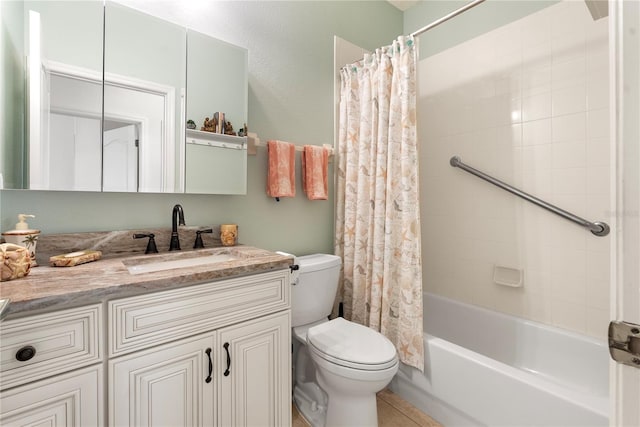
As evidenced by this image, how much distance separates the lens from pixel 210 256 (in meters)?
1.45

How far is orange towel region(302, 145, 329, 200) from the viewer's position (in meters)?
1.86

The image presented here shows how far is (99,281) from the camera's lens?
0.89 m

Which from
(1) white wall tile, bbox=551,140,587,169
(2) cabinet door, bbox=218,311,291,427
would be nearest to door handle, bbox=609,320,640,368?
(2) cabinet door, bbox=218,311,291,427

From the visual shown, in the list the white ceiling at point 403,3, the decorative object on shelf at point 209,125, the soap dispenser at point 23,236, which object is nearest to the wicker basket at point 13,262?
the soap dispenser at point 23,236

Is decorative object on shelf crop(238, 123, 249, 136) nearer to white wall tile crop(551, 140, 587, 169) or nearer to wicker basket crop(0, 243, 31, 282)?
wicker basket crop(0, 243, 31, 282)

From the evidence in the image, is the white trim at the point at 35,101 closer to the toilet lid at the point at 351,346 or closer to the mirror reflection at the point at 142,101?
the mirror reflection at the point at 142,101

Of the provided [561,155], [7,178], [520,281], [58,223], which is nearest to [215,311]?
[58,223]

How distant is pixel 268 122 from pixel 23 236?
3.95 ft

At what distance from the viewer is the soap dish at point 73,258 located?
3.56 feet

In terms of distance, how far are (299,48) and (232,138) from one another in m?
0.79

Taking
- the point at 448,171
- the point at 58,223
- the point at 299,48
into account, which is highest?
the point at 299,48

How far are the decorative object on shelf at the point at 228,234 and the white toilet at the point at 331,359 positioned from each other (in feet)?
1.33

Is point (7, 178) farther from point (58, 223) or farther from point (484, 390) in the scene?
point (484, 390)

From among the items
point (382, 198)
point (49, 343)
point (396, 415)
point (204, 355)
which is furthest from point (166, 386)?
point (382, 198)
